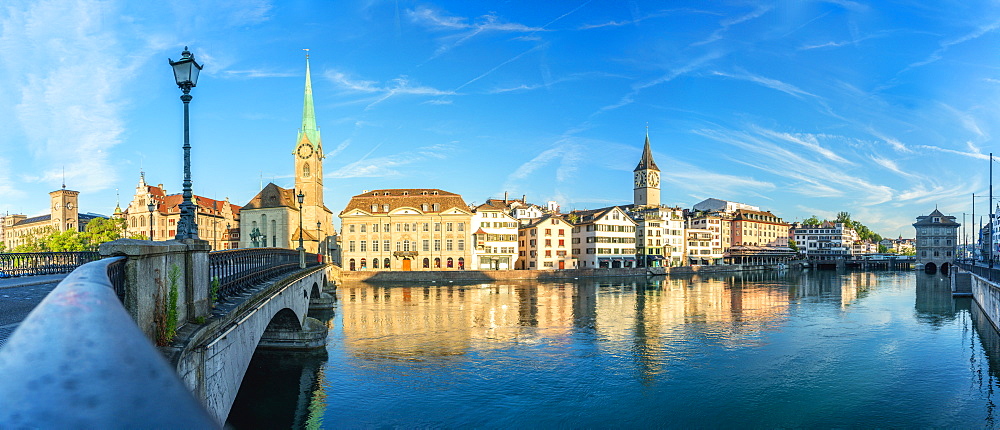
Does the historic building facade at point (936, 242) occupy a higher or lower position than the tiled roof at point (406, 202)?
lower

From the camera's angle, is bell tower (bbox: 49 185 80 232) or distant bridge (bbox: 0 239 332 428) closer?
distant bridge (bbox: 0 239 332 428)

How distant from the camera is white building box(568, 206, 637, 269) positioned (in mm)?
100625

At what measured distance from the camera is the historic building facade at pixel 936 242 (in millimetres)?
118562

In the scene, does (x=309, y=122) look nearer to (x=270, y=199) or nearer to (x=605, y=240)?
(x=270, y=199)

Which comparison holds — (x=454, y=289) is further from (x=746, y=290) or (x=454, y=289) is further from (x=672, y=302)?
(x=746, y=290)

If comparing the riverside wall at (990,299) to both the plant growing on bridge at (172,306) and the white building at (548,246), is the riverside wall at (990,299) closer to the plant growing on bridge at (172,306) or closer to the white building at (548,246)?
the plant growing on bridge at (172,306)

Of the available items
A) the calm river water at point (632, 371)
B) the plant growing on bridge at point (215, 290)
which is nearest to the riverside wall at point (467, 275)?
the calm river water at point (632, 371)

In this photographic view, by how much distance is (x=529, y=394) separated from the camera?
71.6 feet

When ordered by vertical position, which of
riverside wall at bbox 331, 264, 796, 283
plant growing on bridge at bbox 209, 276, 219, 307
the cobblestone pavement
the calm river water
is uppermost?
the cobblestone pavement

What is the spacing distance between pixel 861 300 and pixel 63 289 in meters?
63.9

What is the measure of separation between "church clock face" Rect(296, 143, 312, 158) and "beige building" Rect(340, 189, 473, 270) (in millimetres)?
18592

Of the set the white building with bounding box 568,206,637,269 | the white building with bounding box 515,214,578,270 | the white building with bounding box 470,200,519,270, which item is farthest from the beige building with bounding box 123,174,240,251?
the white building with bounding box 568,206,637,269

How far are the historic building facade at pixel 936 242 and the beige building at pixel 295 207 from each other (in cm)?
11978

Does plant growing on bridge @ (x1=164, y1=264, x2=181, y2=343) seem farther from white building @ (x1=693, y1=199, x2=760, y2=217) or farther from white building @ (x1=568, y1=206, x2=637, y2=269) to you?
white building @ (x1=693, y1=199, x2=760, y2=217)
